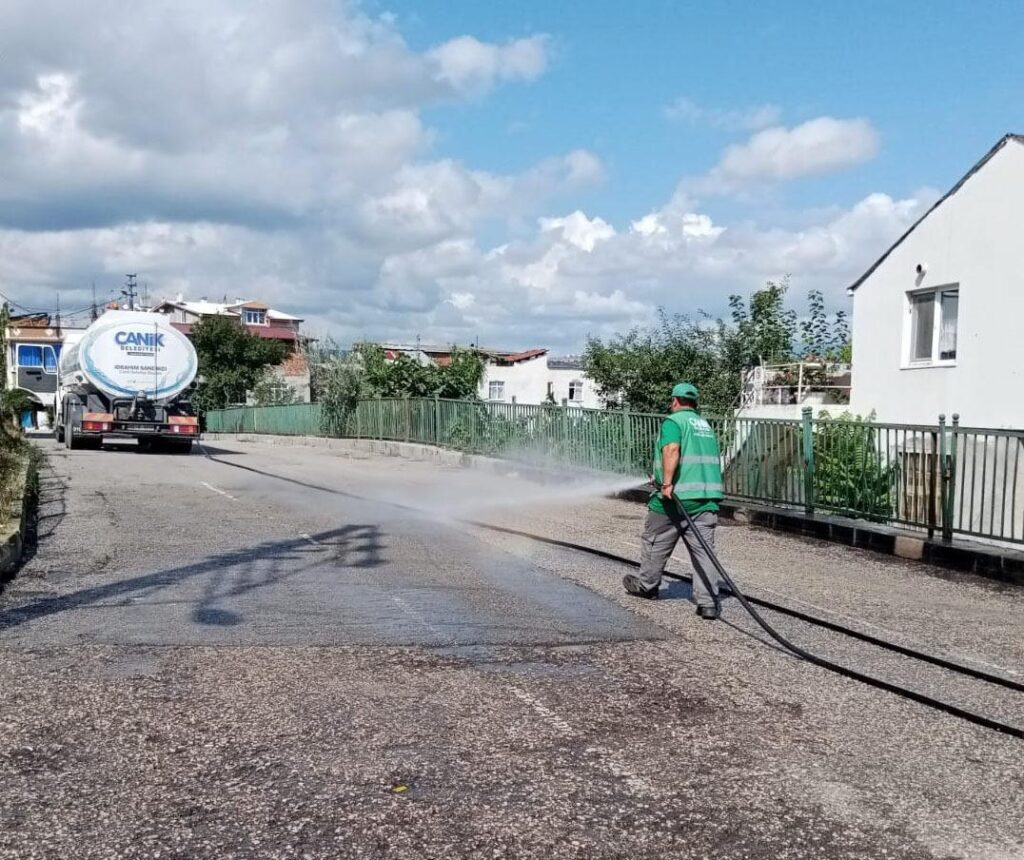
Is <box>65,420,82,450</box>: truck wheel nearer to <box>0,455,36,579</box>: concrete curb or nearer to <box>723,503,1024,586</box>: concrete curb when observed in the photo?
<box>0,455,36,579</box>: concrete curb

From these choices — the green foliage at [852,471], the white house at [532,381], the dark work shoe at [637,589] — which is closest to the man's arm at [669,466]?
the dark work shoe at [637,589]

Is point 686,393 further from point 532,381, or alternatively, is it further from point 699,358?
point 532,381

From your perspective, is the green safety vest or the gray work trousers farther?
the green safety vest

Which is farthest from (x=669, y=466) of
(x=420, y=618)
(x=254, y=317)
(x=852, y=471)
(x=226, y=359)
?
(x=254, y=317)

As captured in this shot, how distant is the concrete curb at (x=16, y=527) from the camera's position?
8.17m

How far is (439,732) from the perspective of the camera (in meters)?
4.62

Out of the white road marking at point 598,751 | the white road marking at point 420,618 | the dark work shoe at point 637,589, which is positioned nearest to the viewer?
the white road marking at point 598,751

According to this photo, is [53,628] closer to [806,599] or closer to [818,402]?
[806,599]

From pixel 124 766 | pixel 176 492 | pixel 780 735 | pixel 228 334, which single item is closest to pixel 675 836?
pixel 780 735

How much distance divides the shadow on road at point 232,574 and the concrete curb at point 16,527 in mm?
1037

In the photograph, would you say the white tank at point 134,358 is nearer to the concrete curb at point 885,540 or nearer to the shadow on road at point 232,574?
the concrete curb at point 885,540

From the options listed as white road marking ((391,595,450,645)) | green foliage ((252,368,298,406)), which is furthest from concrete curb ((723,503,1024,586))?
green foliage ((252,368,298,406))

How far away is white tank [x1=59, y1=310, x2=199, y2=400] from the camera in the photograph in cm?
2388

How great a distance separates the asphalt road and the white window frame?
46.1ft
